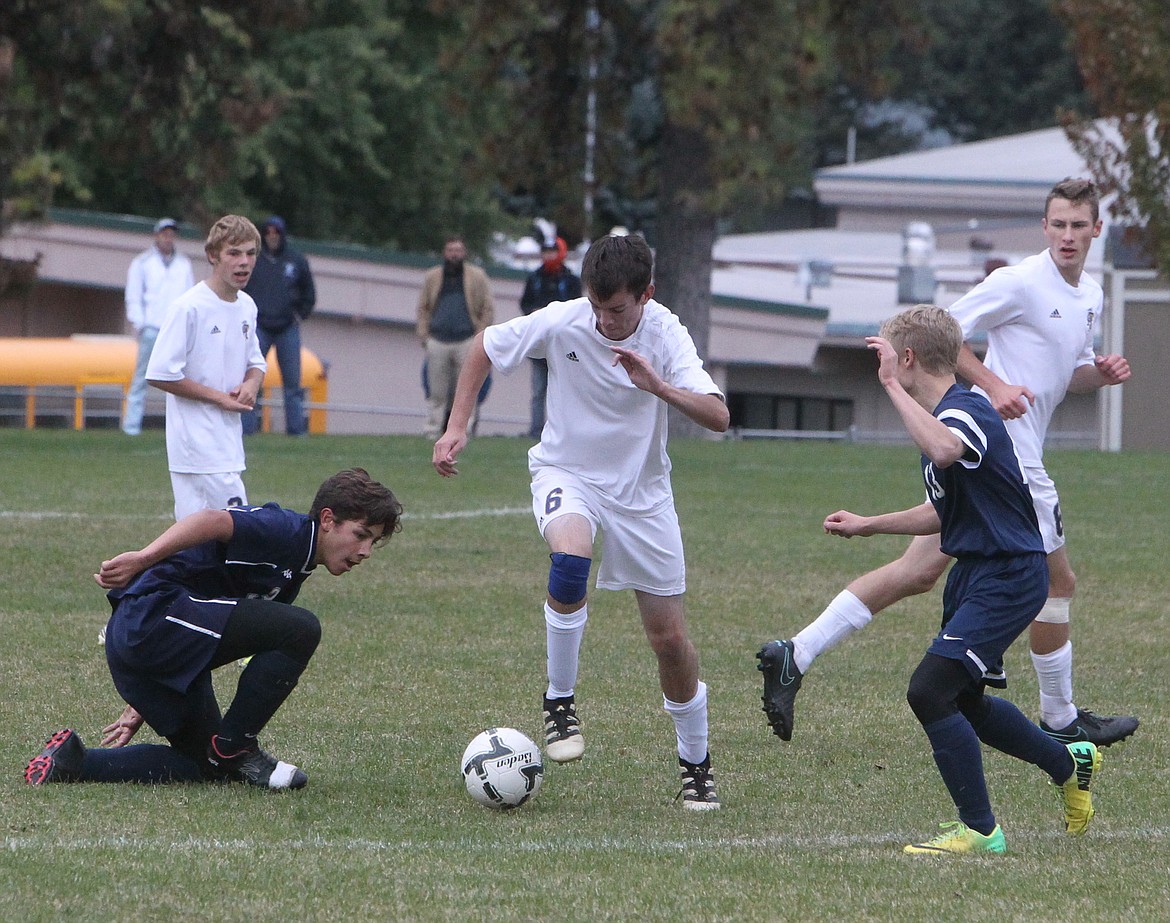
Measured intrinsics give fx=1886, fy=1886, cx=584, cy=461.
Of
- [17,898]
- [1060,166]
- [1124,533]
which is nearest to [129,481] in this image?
[1124,533]

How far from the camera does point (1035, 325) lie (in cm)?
685

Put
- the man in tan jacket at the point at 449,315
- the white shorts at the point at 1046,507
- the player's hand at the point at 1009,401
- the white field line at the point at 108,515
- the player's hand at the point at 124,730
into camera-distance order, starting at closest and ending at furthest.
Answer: the player's hand at the point at 124,730 < the player's hand at the point at 1009,401 < the white shorts at the point at 1046,507 < the white field line at the point at 108,515 < the man in tan jacket at the point at 449,315

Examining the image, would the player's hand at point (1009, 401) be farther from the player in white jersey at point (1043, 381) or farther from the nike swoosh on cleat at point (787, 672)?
the nike swoosh on cleat at point (787, 672)

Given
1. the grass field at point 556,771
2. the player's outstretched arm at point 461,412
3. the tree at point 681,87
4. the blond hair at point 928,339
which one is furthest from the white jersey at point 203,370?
the tree at point 681,87

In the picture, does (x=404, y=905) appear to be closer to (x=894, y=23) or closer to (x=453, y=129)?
(x=894, y=23)

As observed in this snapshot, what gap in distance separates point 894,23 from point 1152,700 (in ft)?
58.5

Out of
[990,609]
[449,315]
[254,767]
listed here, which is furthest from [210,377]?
[449,315]

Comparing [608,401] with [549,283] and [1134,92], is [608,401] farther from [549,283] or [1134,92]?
[1134,92]

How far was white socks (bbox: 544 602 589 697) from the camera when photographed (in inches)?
234

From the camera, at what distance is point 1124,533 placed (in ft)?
43.5

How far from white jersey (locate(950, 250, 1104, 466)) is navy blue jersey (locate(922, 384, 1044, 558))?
5.32ft

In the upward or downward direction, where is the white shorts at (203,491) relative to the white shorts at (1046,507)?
downward

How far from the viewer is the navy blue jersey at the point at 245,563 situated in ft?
18.7

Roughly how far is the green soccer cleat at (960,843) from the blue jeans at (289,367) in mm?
11998
